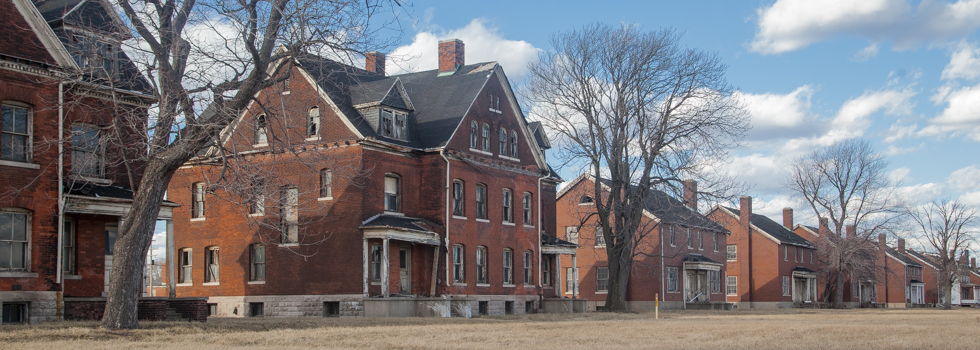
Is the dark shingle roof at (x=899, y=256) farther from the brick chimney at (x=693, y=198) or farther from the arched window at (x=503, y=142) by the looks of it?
the arched window at (x=503, y=142)

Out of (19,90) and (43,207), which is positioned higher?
(19,90)

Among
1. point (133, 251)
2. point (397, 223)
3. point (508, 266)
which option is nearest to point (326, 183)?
point (397, 223)

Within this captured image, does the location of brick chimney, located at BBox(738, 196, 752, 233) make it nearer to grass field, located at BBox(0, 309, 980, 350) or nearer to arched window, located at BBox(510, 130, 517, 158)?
arched window, located at BBox(510, 130, 517, 158)

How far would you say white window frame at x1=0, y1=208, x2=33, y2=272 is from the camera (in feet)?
73.9

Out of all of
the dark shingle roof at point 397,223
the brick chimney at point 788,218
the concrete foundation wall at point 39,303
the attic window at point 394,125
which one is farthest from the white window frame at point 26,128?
the brick chimney at point 788,218

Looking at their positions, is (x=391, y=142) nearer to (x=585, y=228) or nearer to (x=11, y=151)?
(x=11, y=151)

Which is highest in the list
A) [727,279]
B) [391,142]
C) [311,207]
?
[391,142]

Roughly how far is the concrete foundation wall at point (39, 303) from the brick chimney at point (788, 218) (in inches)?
2873

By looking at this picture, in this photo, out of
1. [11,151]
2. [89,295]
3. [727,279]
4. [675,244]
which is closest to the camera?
[11,151]

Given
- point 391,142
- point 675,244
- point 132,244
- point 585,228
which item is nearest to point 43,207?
point 132,244

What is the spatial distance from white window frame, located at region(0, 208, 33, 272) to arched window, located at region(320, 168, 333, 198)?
1231 centimetres

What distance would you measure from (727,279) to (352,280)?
144 ft

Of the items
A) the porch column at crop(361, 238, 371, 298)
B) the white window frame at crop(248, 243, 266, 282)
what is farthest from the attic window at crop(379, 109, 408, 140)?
the white window frame at crop(248, 243, 266, 282)

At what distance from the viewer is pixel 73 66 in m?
23.4
